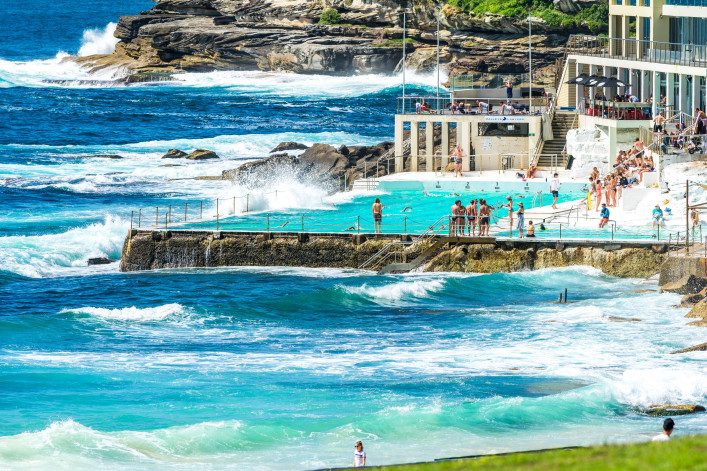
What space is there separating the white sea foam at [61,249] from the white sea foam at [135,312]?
23.1 feet

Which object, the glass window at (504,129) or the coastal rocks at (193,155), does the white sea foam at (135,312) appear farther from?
the coastal rocks at (193,155)

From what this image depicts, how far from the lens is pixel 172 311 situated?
32.1 meters

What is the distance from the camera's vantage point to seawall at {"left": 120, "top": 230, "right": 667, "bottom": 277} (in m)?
34.4

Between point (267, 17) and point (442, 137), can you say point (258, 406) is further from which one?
point (267, 17)

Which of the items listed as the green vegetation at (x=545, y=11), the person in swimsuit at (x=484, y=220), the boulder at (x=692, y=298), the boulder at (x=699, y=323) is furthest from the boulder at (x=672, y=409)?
the green vegetation at (x=545, y=11)

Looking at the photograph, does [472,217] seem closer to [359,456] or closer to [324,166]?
[324,166]

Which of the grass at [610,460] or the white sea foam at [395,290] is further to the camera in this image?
the white sea foam at [395,290]

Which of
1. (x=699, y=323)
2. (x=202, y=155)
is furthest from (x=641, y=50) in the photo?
(x=699, y=323)

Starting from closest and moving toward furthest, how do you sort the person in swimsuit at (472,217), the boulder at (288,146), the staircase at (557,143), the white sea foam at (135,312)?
the white sea foam at (135,312)
the person in swimsuit at (472,217)
the staircase at (557,143)
the boulder at (288,146)

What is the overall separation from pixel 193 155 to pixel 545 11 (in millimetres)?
47015

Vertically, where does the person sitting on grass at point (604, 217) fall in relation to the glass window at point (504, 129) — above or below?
below

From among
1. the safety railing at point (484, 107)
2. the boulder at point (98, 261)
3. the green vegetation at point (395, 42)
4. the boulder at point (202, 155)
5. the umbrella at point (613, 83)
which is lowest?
the boulder at point (98, 261)

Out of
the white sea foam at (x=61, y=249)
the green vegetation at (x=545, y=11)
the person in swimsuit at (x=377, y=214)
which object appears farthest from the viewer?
the green vegetation at (x=545, y=11)

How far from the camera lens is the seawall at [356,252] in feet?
113
